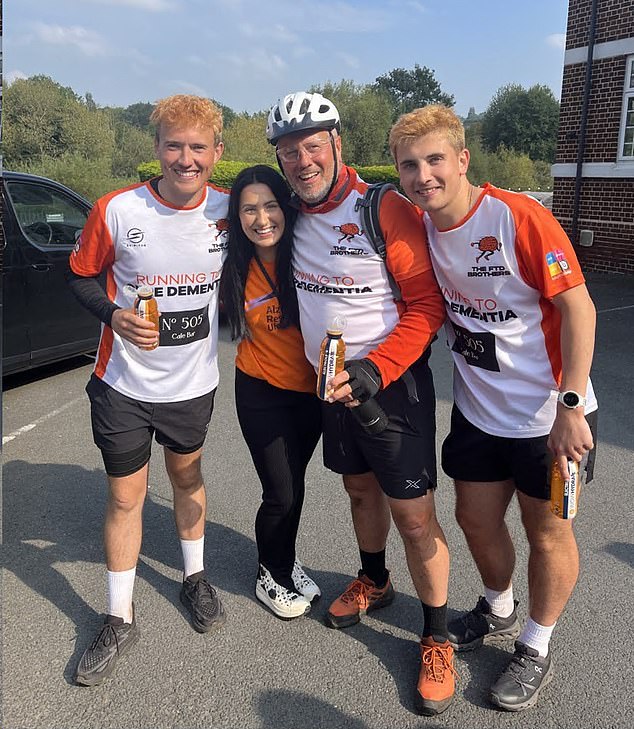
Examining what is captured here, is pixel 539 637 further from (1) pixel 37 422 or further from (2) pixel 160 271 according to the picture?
(1) pixel 37 422

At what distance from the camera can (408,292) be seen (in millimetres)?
2449

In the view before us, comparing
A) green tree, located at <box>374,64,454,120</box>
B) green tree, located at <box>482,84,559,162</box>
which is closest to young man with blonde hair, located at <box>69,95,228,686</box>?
green tree, located at <box>482,84,559,162</box>

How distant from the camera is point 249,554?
11.6 ft

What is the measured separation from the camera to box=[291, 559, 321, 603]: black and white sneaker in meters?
3.09

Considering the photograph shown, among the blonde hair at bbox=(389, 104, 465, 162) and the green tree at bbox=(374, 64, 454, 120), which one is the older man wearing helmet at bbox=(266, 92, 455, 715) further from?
the green tree at bbox=(374, 64, 454, 120)

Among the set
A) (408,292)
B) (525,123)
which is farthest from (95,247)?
(525,123)

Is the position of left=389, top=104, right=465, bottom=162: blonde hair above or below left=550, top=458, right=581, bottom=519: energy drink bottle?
above

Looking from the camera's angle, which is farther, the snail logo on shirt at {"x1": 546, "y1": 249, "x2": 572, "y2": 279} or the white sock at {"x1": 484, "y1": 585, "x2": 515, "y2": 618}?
the white sock at {"x1": 484, "y1": 585, "x2": 515, "y2": 618}

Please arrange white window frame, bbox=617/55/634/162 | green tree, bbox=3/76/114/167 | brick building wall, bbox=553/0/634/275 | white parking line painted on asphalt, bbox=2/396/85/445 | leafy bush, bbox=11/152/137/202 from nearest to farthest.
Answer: white parking line painted on asphalt, bbox=2/396/85/445, white window frame, bbox=617/55/634/162, brick building wall, bbox=553/0/634/275, leafy bush, bbox=11/152/137/202, green tree, bbox=3/76/114/167

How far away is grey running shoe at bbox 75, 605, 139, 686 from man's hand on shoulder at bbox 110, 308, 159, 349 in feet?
4.03

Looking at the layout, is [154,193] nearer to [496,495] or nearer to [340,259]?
[340,259]

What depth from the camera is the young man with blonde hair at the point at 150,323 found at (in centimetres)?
259

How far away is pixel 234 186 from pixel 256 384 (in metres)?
0.85

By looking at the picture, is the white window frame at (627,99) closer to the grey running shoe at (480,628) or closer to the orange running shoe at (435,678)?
the grey running shoe at (480,628)
